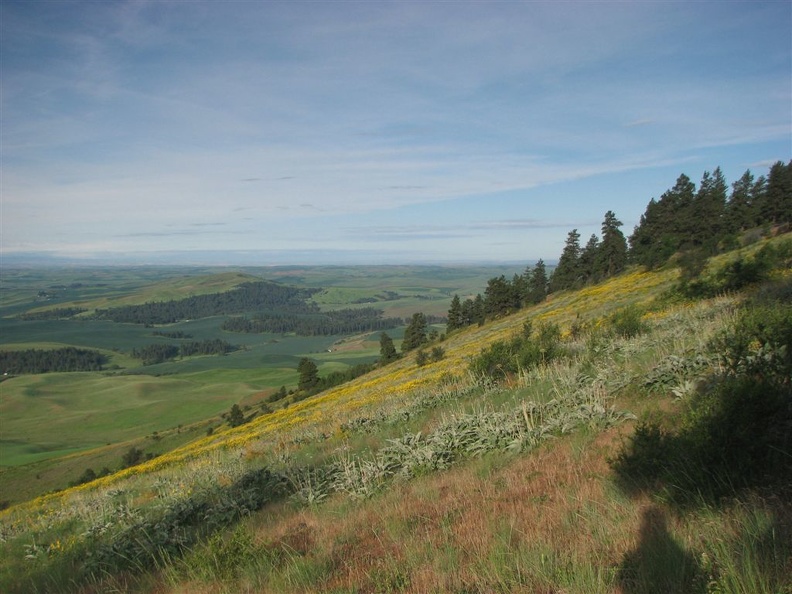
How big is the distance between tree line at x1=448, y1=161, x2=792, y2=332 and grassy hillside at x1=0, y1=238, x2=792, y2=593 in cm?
4474

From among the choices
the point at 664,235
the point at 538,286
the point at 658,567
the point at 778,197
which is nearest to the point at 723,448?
the point at 658,567

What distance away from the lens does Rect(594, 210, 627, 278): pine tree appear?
69.2 meters

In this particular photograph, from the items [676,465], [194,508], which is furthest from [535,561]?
[194,508]

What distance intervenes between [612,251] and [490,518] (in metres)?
74.4

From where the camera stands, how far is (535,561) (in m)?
3.41

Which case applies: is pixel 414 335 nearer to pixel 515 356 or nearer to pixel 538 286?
pixel 538 286

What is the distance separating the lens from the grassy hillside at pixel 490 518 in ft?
10.6

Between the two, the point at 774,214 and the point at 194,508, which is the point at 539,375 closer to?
the point at 194,508

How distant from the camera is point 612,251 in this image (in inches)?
2746

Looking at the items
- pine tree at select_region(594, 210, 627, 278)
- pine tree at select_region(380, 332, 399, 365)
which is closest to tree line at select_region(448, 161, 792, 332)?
pine tree at select_region(594, 210, 627, 278)

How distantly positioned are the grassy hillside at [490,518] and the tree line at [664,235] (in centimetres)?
4474

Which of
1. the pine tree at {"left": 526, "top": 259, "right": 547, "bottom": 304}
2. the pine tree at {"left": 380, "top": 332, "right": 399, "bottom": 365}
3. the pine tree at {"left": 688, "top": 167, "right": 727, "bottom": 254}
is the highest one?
the pine tree at {"left": 688, "top": 167, "right": 727, "bottom": 254}

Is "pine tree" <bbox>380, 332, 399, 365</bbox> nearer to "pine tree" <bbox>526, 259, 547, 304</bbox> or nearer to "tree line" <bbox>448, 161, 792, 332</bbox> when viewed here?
"tree line" <bbox>448, 161, 792, 332</bbox>

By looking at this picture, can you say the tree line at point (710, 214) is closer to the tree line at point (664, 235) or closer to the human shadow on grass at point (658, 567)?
the tree line at point (664, 235)
